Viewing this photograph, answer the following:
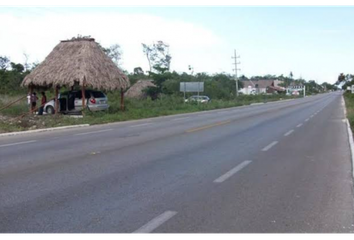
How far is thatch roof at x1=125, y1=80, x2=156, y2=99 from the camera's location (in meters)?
61.6

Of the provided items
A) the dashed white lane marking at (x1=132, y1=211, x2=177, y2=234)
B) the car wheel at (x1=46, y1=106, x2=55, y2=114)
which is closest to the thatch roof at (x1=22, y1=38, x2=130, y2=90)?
the car wheel at (x1=46, y1=106, x2=55, y2=114)

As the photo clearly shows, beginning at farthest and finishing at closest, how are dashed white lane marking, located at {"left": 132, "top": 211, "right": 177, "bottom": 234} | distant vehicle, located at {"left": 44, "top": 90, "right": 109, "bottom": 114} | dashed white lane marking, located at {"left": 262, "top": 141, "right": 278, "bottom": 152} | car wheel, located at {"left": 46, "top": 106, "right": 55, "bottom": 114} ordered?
1. car wheel, located at {"left": 46, "top": 106, "right": 55, "bottom": 114}
2. distant vehicle, located at {"left": 44, "top": 90, "right": 109, "bottom": 114}
3. dashed white lane marking, located at {"left": 262, "top": 141, "right": 278, "bottom": 152}
4. dashed white lane marking, located at {"left": 132, "top": 211, "right": 177, "bottom": 234}

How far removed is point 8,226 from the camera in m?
5.43

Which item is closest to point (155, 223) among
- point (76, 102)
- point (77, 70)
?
point (77, 70)

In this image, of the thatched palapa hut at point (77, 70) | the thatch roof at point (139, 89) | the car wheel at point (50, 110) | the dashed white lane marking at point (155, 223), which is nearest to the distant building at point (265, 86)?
the thatch roof at point (139, 89)

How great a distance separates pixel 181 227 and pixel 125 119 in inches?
931

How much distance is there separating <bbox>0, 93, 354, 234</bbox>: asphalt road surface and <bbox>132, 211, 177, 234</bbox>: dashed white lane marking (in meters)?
0.01

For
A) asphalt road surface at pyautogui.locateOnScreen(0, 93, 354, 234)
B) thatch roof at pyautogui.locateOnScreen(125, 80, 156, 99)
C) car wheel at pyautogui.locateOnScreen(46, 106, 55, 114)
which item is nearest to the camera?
asphalt road surface at pyautogui.locateOnScreen(0, 93, 354, 234)

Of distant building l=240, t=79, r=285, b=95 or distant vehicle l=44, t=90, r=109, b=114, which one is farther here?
distant building l=240, t=79, r=285, b=95

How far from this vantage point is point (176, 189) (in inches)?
292

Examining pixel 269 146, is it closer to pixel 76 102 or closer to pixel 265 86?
pixel 76 102

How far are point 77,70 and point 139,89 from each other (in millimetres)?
34910

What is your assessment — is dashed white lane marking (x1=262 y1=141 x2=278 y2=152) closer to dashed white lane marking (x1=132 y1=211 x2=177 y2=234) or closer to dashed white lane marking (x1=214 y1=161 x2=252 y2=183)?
dashed white lane marking (x1=214 y1=161 x2=252 y2=183)

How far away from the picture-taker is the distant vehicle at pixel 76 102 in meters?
29.5
